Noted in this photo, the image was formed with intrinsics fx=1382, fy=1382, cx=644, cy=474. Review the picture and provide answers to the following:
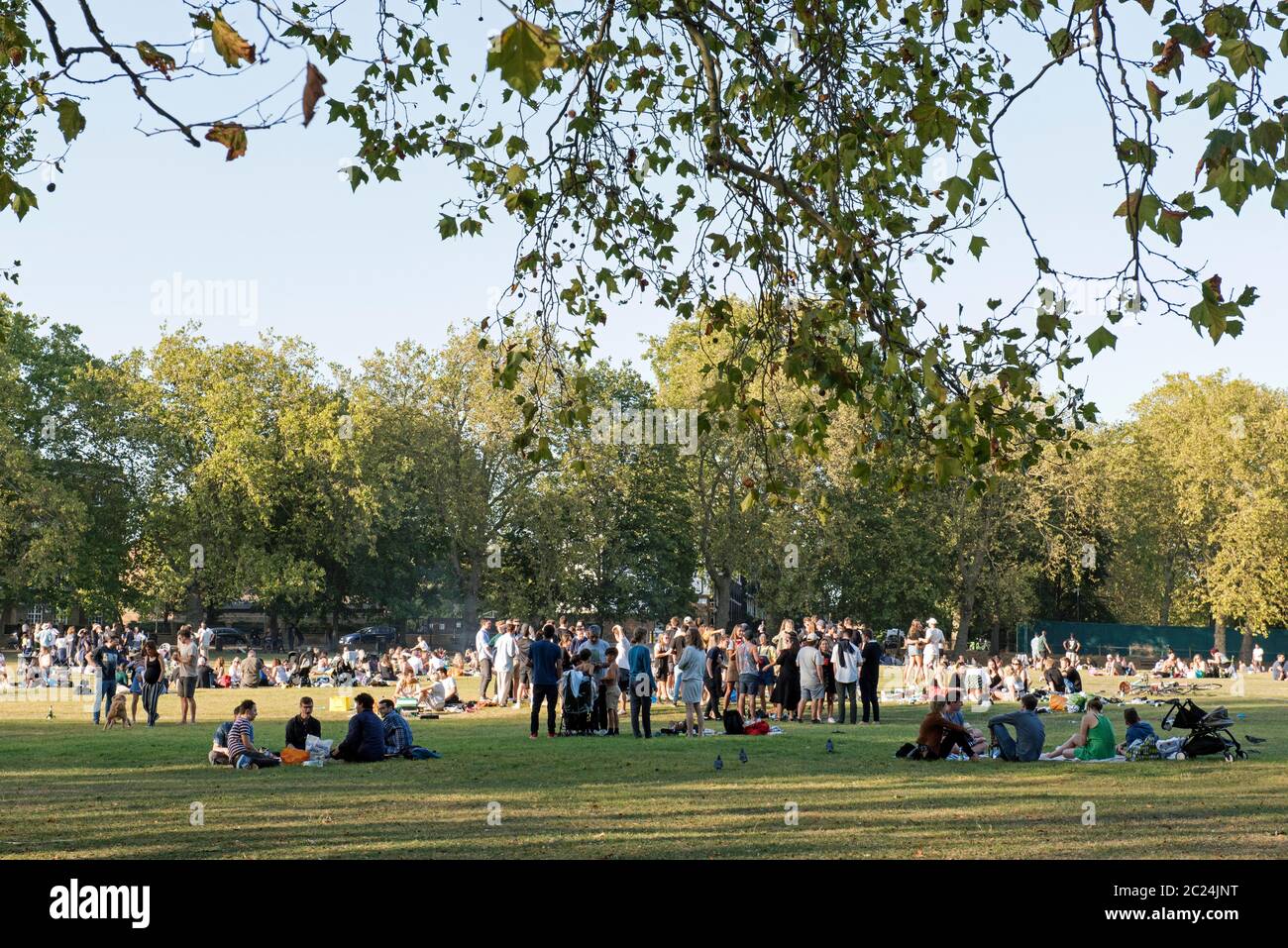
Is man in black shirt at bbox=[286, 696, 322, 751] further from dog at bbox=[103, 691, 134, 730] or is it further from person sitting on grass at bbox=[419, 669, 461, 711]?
person sitting on grass at bbox=[419, 669, 461, 711]

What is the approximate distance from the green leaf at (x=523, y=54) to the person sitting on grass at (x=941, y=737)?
15.1 m

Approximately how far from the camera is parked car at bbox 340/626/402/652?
6831 cm

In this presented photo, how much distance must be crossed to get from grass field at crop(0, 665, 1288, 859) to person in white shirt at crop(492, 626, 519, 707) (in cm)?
752

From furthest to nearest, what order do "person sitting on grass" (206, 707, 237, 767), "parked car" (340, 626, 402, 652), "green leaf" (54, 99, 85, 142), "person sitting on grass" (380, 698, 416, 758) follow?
"parked car" (340, 626, 402, 652) → "person sitting on grass" (380, 698, 416, 758) → "person sitting on grass" (206, 707, 237, 767) → "green leaf" (54, 99, 85, 142)

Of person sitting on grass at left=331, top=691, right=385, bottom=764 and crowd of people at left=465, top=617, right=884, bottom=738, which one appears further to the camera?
crowd of people at left=465, top=617, right=884, bottom=738

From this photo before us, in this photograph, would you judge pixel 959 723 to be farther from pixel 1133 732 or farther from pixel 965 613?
pixel 965 613

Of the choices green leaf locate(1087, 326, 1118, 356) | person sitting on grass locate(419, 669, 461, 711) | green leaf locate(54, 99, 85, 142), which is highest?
green leaf locate(54, 99, 85, 142)

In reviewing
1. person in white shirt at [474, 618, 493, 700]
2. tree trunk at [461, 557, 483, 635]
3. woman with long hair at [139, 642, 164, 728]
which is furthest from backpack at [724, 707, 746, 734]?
tree trunk at [461, 557, 483, 635]

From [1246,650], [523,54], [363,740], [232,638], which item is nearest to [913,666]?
[363,740]

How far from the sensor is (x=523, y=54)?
16.3 ft

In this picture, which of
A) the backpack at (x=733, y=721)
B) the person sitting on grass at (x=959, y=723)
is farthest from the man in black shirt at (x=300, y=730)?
the person sitting on grass at (x=959, y=723)

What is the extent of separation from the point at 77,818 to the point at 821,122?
945 cm
